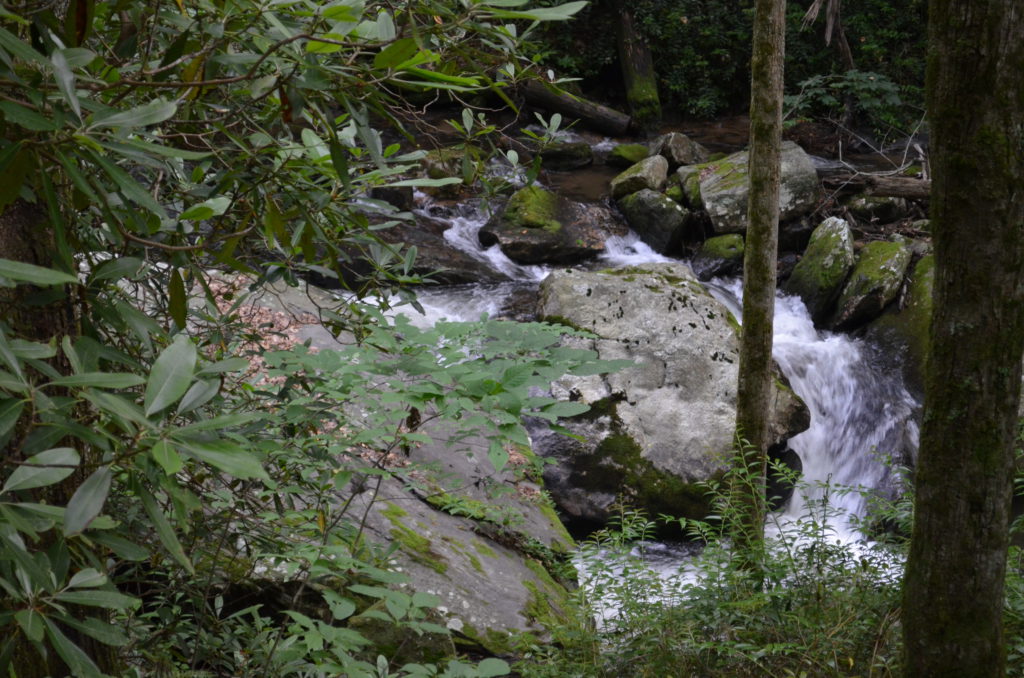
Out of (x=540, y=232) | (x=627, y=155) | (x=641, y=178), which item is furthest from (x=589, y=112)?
(x=540, y=232)

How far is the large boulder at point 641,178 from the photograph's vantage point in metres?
12.4

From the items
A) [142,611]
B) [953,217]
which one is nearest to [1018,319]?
[953,217]

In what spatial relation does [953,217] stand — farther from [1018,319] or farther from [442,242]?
[442,242]

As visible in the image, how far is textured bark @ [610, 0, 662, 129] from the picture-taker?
1661 cm

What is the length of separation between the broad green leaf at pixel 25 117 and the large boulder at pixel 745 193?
10432mm

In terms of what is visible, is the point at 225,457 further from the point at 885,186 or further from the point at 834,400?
the point at 885,186

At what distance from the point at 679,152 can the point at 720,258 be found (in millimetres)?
3295

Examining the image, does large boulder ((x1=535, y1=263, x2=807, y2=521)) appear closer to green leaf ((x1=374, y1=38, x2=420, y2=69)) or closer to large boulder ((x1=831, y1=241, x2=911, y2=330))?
large boulder ((x1=831, y1=241, x2=911, y2=330))

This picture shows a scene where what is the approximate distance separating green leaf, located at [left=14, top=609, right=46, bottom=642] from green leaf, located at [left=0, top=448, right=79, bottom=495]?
0.25 meters

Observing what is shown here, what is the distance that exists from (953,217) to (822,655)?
5.86ft

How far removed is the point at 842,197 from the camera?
11344 mm

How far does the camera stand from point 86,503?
37.5 inches

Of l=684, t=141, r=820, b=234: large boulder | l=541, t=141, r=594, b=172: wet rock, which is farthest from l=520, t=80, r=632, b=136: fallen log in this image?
l=684, t=141, r=820, b=234: large boulder

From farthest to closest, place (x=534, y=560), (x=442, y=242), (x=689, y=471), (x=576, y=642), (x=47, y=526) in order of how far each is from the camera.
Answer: (x=442, y=242), (x=689, y=471), (x=534, y=560), (x=576, y=642), (x=47, y=526)
